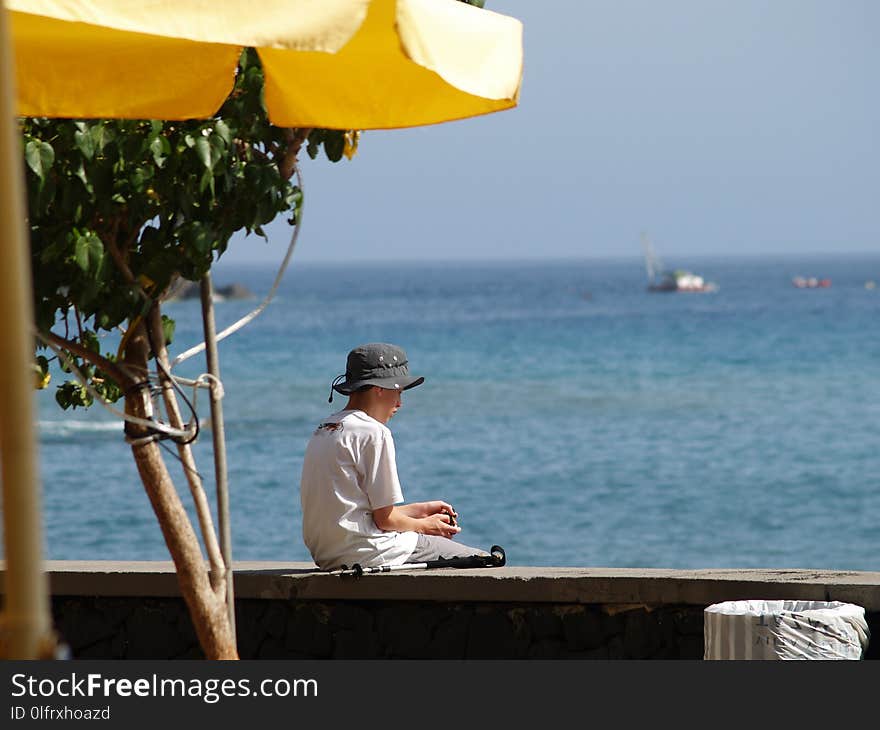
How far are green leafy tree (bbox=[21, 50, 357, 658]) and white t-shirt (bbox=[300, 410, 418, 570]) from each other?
1.90 ft

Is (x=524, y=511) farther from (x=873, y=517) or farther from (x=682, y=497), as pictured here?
(x=873, y=517)

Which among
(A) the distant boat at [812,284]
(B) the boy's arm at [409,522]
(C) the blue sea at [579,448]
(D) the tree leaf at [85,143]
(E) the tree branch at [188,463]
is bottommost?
(C) the blue sea at [579,448]

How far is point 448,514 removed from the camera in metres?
5.38

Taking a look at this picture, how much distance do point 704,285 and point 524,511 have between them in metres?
106

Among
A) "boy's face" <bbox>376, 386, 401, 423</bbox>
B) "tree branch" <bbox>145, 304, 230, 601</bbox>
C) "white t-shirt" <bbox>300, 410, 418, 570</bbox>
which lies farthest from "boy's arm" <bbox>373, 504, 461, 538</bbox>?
"tree branch" <bbox>145, 304, 230, 601</bbox>

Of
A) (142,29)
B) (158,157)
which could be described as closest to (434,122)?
(158,157)

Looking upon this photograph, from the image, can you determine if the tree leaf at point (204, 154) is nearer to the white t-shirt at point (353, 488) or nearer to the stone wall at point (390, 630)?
the white t-shirt at point (353, 488)

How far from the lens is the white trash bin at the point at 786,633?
4.07m

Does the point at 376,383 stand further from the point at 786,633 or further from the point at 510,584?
the point at 786,633

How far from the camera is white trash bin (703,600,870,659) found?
160 inches

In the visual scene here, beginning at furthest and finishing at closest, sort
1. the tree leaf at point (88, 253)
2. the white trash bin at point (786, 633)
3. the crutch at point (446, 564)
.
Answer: the crutch at point (446, 564)
the tree leaf at point (88, 253)
the white trash bin at point (786, 633)

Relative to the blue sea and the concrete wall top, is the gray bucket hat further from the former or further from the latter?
the blue sea

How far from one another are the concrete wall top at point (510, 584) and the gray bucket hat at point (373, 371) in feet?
2.07

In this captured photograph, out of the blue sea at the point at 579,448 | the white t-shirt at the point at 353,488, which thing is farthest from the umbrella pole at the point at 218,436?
the blue sea at the point at 579,448
